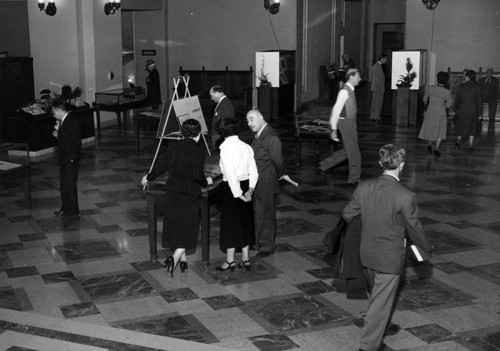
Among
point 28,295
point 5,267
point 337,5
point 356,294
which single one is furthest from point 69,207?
point 337,5

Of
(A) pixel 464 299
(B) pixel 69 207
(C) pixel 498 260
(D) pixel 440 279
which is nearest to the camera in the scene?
(A) pixel 464 299

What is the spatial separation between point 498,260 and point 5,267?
5.13 metres

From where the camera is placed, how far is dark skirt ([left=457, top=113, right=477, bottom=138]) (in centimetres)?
1451

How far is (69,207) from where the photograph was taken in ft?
31.6

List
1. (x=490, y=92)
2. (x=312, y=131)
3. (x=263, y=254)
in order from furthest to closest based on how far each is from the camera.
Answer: (x=490, y=92) < (x=312, y=131) < (x=263, y=254)

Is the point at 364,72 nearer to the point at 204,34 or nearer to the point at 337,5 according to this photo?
the point at 337,5

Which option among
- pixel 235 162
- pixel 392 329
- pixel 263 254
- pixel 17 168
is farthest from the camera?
pixel 17 168

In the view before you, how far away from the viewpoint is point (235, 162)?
703 cm

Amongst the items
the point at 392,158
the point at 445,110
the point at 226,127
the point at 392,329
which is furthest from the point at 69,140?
the point at 445,110

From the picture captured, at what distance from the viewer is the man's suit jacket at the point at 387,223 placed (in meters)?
5.11

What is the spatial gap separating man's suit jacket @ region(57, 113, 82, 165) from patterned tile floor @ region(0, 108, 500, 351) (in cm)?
81

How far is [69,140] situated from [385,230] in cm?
536

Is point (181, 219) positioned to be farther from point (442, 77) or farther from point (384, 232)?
point (442, 77)

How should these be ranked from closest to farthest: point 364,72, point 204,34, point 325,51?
1. point 204,34
2. point 325,51
3. point 364,72
